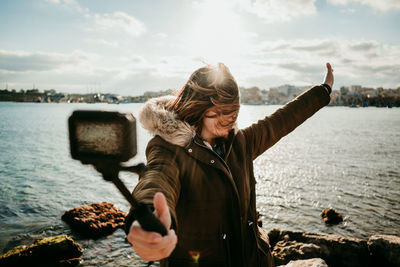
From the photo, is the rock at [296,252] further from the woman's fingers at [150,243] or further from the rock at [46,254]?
the woman's fingers at [150,243]

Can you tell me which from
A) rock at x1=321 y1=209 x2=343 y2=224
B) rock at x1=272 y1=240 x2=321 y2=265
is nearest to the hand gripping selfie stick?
rock at x1=272 y1=240 x2=321 y2=265

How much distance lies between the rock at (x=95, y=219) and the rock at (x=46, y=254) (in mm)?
1904

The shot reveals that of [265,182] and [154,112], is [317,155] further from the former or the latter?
[154,112]

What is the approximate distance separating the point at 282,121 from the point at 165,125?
1666 millimetres

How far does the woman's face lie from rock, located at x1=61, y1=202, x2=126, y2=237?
35.4ft

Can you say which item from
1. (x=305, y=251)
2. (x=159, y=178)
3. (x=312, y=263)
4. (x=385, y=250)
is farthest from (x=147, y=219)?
(x=385, y=250)

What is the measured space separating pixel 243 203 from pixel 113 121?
1.79 m

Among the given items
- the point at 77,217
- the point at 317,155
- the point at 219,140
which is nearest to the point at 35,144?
the point at 77,217

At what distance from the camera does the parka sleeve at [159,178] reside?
145 centimetres

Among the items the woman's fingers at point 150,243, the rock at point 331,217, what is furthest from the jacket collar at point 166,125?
the rock at point 331,217

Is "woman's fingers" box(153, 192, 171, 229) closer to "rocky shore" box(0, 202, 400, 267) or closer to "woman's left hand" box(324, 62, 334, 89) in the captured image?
"woman's left hand" box(324, 62, 334, 89)

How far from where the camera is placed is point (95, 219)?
1232 cm

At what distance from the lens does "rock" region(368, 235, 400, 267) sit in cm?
742

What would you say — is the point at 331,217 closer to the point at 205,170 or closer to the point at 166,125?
the point at 205,170
